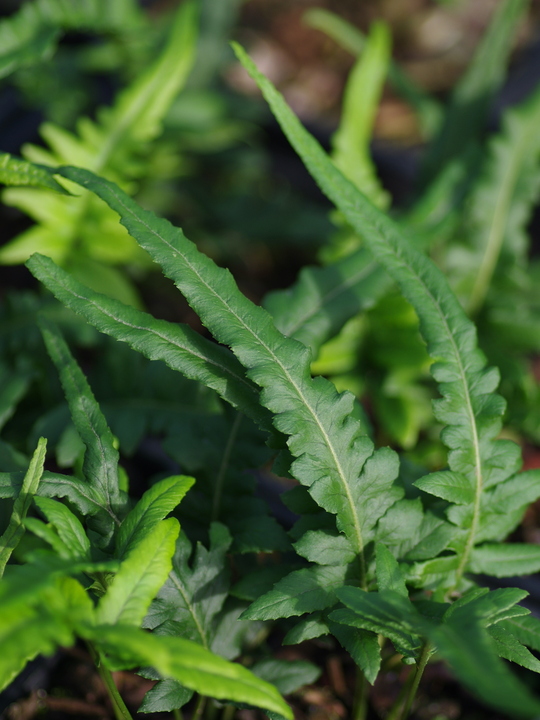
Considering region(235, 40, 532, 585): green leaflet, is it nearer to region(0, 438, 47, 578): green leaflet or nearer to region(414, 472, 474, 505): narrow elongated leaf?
region(414, 472, 474, 505): narrow elongated leaf

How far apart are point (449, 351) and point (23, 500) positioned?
49 cm

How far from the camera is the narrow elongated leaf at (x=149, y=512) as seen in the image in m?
0.65

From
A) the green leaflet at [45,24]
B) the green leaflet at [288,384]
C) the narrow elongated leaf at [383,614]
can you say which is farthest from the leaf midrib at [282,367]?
the green leaflet at [45,24]

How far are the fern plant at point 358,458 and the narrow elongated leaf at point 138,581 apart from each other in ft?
0.44

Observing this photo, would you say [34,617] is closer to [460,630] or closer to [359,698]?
[460,630]

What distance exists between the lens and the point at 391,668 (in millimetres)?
939

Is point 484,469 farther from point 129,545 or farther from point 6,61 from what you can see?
point 6,61

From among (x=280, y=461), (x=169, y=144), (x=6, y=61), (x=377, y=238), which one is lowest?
(x=280, y=461)

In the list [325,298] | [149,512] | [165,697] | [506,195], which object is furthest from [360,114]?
[165,697]

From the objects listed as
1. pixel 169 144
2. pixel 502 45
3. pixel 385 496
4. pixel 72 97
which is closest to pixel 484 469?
pixel 385 496

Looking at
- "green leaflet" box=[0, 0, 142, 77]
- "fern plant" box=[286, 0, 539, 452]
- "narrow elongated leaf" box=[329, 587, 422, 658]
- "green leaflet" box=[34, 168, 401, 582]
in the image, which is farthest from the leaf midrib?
"fern plant" box=[286, 0, 539, 452]

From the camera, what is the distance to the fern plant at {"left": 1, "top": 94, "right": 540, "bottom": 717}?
0.68 meters

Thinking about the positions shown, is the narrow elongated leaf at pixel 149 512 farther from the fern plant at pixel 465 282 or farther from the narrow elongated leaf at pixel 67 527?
the fern plant at pixel 465 282

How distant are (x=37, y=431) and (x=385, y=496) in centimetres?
52
